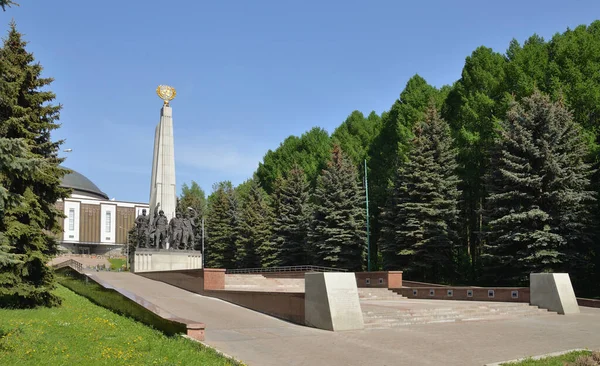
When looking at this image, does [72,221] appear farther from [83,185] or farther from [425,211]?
[425,211]

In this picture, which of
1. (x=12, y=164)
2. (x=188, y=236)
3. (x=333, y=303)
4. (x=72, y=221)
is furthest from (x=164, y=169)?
(x=72, y=221)

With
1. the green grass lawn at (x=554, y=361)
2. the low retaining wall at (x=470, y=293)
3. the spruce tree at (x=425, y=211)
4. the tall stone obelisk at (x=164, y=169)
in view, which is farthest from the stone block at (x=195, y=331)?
the tall stone obelisk at (x=164, y=169)

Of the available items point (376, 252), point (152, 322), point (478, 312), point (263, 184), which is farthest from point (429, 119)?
point (263, 184)

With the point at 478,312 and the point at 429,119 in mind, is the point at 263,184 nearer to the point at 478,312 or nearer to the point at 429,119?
the point at 429,119

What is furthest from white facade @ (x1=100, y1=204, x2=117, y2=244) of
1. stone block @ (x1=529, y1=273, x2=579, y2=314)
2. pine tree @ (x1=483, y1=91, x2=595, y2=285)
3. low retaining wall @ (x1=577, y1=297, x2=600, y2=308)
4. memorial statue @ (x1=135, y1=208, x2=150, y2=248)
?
stone block @ (x1=529, y1=273, x2=579, y2=314)

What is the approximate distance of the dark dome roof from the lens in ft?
333

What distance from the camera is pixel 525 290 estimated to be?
17.0 meters

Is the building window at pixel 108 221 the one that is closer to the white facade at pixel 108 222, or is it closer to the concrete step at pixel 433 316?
the white facade at pixel 108 222

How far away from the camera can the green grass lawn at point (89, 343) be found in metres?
7.87

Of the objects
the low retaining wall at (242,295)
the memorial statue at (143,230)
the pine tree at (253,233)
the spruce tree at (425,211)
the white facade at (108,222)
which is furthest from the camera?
the white facade at (108,222)

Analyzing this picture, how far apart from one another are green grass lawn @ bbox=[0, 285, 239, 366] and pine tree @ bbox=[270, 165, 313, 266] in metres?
23.1

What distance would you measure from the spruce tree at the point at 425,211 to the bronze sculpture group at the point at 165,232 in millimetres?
12541

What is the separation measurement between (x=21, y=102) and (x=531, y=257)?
1725cm

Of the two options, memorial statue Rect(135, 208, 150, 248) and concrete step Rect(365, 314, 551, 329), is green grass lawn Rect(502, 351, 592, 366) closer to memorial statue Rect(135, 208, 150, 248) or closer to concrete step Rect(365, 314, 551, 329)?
concrete step Rect(365, 314, 551, 329)
